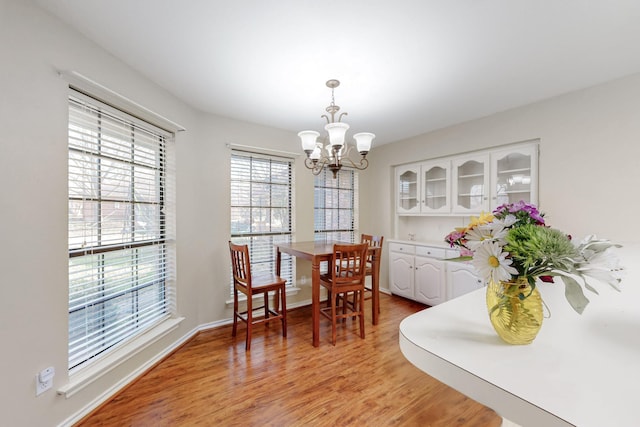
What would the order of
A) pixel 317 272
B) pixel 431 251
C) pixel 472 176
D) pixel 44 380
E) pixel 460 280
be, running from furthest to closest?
pixel 431 251
pixel 472 176
pixel 460 280
pixel 317 272
pixel 44 380

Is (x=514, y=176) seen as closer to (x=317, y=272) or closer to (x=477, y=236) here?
(x=317, y=272)

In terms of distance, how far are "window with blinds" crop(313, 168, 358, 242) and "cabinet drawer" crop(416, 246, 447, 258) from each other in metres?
1.10

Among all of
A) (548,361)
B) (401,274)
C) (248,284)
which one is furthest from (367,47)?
(401,274)

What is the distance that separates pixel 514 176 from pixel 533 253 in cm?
284

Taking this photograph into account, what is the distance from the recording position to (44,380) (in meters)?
1.47

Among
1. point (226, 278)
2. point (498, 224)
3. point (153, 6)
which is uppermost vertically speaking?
point (153, 6)

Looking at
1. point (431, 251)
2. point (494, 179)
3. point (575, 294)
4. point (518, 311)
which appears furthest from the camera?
point (431, 251)

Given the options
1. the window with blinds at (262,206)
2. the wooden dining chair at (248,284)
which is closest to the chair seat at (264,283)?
the wooden dining chair at (248,284)

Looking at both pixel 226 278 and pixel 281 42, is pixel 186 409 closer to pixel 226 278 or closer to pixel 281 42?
pixel 226 278

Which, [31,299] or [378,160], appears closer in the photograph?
[31,299]

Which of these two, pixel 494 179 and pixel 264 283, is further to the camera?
pixel 494 179

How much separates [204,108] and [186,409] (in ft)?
8.74

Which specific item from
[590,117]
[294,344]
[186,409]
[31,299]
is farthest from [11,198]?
[590,117]

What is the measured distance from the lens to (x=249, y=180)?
328 centimetres
